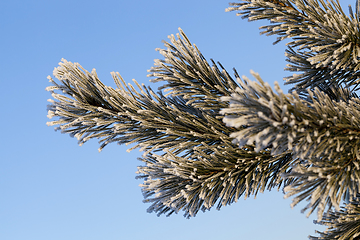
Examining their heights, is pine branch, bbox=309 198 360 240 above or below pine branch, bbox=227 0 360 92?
below

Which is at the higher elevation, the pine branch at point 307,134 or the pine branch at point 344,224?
the pine branch at point 307,134

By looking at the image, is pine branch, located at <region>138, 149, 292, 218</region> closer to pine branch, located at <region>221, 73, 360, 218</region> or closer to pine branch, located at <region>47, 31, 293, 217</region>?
pine branch, located at <region>47, 31, 293, 217</region>

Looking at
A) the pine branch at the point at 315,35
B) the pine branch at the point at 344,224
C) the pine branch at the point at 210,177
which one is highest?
the pine branch at the point at 315,35

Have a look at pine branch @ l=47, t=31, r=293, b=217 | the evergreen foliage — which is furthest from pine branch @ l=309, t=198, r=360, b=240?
pine branch @ l=47, t=31, r=293, b=217

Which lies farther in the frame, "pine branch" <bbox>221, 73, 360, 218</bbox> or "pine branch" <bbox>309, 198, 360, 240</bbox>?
Result: "pine branch" <bbox>309, 198, 360, 240</bbox>

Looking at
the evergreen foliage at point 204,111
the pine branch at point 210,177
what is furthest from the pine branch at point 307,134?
the pine branch at point 210,177

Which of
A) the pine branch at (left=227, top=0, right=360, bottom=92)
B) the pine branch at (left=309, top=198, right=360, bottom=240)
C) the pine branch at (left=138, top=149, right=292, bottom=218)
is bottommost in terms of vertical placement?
the pine branch at (left=309, top=198, right=360, bottom=240)

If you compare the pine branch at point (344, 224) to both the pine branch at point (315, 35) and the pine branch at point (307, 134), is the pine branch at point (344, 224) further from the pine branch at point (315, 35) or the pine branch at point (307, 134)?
the pine branch at point (315, 35)

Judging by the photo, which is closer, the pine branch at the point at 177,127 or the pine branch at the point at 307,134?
the pine branch at the point at 307,134

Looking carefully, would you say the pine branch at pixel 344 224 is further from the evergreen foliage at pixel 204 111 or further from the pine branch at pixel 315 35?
the pine branch at pixel 315 35

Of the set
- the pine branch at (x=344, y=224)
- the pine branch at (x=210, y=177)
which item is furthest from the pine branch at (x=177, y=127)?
the pine branch at (x=344, y=224)

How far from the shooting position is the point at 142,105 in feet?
9.81

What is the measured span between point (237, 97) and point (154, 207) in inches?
55.4

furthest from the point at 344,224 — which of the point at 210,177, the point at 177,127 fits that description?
the point at 177,127
